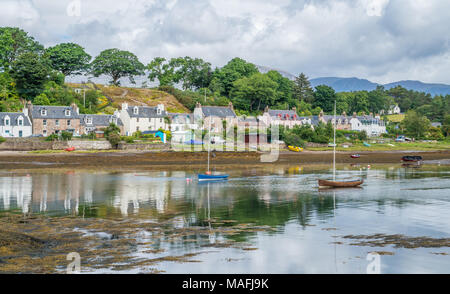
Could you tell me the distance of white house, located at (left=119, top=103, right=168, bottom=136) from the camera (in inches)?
3585

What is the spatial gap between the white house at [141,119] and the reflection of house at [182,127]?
2.43 m

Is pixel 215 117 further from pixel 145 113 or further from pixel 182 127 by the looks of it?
pixel 145 113

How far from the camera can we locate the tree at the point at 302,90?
153125 mm

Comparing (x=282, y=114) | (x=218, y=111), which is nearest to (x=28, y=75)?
(x=218, y=111)

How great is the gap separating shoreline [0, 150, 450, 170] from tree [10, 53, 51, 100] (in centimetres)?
2972

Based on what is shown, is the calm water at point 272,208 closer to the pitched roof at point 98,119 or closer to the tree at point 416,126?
the pitched roof at point 98,119

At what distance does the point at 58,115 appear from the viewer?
273 ft

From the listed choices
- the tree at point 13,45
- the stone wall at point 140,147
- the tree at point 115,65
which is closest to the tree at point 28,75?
the tree at point 13,45

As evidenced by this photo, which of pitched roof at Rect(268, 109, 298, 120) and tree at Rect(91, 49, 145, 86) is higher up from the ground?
tree at Rect(91, 49, 145, 86)

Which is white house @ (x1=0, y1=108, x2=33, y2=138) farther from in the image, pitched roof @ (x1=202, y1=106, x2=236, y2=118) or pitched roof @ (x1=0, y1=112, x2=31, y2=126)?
pitched roof @ (x1=202, y1=106, x2=236, y2=118)

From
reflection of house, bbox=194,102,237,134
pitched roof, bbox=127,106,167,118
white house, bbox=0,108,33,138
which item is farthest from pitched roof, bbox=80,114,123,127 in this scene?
reflection of house, bbox=194,102,237,134

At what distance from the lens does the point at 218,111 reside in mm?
107438
